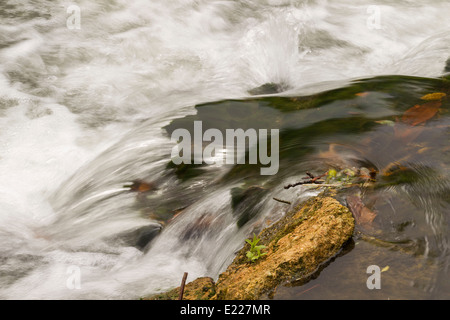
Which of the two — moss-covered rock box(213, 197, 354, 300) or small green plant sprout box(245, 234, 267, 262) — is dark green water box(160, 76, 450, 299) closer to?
moss-covered rock box(213, 197, 354, 300)

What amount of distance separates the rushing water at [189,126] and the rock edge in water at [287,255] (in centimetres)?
9

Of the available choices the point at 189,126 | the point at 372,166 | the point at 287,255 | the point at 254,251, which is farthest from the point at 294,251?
the point at 189,126

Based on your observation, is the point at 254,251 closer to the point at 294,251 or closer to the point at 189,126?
the point at 294,251

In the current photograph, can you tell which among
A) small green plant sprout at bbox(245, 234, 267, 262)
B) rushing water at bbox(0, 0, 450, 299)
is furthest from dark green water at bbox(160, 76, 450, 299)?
small green plant sprout at bbox(245, 234, 267, 262)

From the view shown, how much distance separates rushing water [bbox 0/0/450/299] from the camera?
10.1 feet

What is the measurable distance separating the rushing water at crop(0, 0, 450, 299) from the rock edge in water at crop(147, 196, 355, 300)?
93 mm

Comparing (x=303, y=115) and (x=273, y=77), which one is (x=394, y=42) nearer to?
(x=273, y=77)

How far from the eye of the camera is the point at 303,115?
4.59 m

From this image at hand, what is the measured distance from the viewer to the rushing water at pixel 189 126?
3.08 meters

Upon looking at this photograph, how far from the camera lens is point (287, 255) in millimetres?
2586

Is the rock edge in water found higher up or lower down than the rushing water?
lower down

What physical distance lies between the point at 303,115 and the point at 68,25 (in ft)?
16.1

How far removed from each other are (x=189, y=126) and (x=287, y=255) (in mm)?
2667
